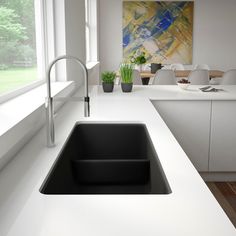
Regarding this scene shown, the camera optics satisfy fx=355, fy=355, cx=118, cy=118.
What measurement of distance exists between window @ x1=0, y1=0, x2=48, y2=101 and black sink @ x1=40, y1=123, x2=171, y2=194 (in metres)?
0.49

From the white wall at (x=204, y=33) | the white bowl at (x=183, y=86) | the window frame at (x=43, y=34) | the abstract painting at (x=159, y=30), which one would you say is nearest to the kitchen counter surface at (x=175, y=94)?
the white bowl at (x=183, y=86)

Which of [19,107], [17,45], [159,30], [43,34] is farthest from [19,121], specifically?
[159,30]

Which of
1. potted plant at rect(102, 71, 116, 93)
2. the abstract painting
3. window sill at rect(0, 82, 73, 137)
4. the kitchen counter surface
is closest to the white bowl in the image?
the kitchen counter surface

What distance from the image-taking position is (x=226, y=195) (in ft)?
9.46

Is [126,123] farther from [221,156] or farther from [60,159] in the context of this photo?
[221,156]

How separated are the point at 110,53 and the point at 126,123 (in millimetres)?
5978

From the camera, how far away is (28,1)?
2408mm

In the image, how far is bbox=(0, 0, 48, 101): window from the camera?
185 cm

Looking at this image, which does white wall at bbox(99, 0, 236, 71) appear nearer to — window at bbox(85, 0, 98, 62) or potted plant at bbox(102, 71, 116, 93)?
window at bbox(85, 0, 98, 62)

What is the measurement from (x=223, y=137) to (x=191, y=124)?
0.30 metres

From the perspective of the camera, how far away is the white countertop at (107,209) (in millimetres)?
761

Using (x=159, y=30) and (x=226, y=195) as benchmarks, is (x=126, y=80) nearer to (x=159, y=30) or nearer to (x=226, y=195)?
(x=226, y=195)

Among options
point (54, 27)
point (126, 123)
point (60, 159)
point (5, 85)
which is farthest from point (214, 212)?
point (54, 27)

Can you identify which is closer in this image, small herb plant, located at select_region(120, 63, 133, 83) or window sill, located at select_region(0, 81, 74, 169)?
window sill, located at select_region(0, 81, 74, 169)
